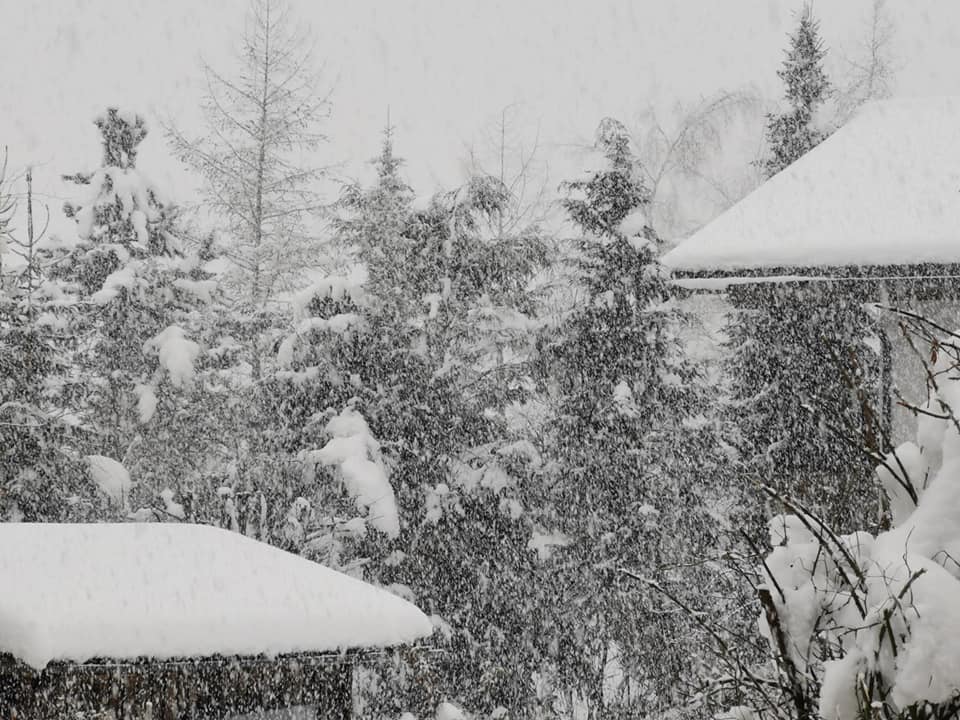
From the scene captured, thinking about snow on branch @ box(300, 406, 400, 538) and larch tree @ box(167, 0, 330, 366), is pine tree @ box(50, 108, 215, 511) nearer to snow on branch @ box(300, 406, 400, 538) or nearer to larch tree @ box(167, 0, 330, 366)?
snow on branch @ box(300, 406, 400, 538)

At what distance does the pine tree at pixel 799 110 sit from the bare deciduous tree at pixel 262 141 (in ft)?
27.8

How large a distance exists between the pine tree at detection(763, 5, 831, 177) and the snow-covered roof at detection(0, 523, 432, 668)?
8.81 m

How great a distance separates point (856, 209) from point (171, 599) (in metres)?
5.75

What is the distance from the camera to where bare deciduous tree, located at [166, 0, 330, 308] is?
19.8 metres

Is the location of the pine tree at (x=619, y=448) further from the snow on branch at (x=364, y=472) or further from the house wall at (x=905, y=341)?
the house wall at (x=905, y=341)

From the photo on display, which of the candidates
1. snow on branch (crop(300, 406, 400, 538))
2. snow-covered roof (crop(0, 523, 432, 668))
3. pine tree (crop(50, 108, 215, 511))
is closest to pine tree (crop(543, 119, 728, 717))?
snow on branch (crop(300, 406, 400, 538))

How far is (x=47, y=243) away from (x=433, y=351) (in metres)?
6.75

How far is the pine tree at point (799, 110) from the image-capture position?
1362cm

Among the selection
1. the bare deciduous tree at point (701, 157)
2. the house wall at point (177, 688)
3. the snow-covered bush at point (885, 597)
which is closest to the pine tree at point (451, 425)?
the house wall at point (177, 688)

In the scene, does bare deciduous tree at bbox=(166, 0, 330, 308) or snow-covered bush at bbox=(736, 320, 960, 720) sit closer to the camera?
snow-covered bush at bbox=(736, 320, 960, 720)

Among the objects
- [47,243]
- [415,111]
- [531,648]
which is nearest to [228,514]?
[531,648]

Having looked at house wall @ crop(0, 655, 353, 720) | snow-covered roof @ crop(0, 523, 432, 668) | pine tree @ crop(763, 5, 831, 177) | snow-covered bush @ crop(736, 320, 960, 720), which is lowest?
house wall @ crop(0, 655, 353, 720)

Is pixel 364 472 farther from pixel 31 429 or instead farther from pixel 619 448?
pixel 31 429

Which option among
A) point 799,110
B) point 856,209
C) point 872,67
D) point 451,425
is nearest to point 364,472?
point 451,425
